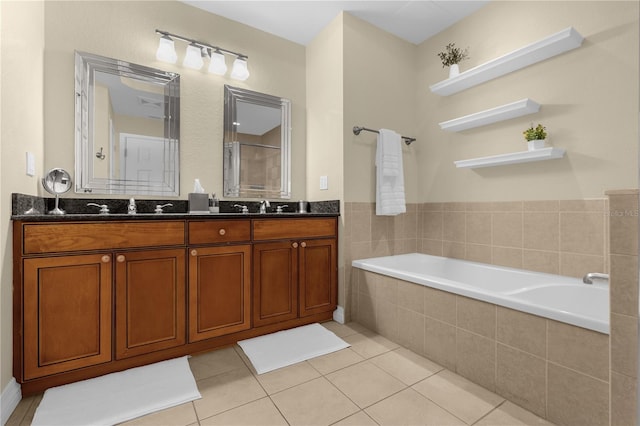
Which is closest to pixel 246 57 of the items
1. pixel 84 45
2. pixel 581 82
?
pixel 84 45

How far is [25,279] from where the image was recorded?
52.1 inches

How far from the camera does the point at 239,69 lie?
237 cm

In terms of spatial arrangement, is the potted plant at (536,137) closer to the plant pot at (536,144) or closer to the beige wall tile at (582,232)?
the plant pot at (536,144)

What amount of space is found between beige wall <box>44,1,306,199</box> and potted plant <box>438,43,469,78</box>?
49.2 inches

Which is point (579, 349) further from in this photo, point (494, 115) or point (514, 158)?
point (494, 115)

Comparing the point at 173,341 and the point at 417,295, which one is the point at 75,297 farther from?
→ the point at 417,295

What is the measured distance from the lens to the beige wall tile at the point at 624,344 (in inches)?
30.6

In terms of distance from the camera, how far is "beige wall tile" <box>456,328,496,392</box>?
1.42m

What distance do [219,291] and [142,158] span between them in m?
1.09

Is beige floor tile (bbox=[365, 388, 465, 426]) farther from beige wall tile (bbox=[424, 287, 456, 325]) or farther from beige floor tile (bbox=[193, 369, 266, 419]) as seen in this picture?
beige floor tile (bbox=[193, 369, 266, 419])

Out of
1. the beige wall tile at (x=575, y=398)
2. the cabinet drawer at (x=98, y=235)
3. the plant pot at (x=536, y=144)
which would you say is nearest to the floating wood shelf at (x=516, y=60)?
the plant pot at (x=536, y=144)

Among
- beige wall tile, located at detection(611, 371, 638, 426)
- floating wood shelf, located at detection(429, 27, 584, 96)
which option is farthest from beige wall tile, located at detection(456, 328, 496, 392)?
floating wood shelf, located at detection(429, 27, 584, 96)

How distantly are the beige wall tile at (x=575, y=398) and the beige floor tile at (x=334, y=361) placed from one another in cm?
90

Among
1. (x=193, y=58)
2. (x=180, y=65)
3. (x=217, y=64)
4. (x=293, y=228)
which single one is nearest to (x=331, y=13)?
(x=217, y=64)
